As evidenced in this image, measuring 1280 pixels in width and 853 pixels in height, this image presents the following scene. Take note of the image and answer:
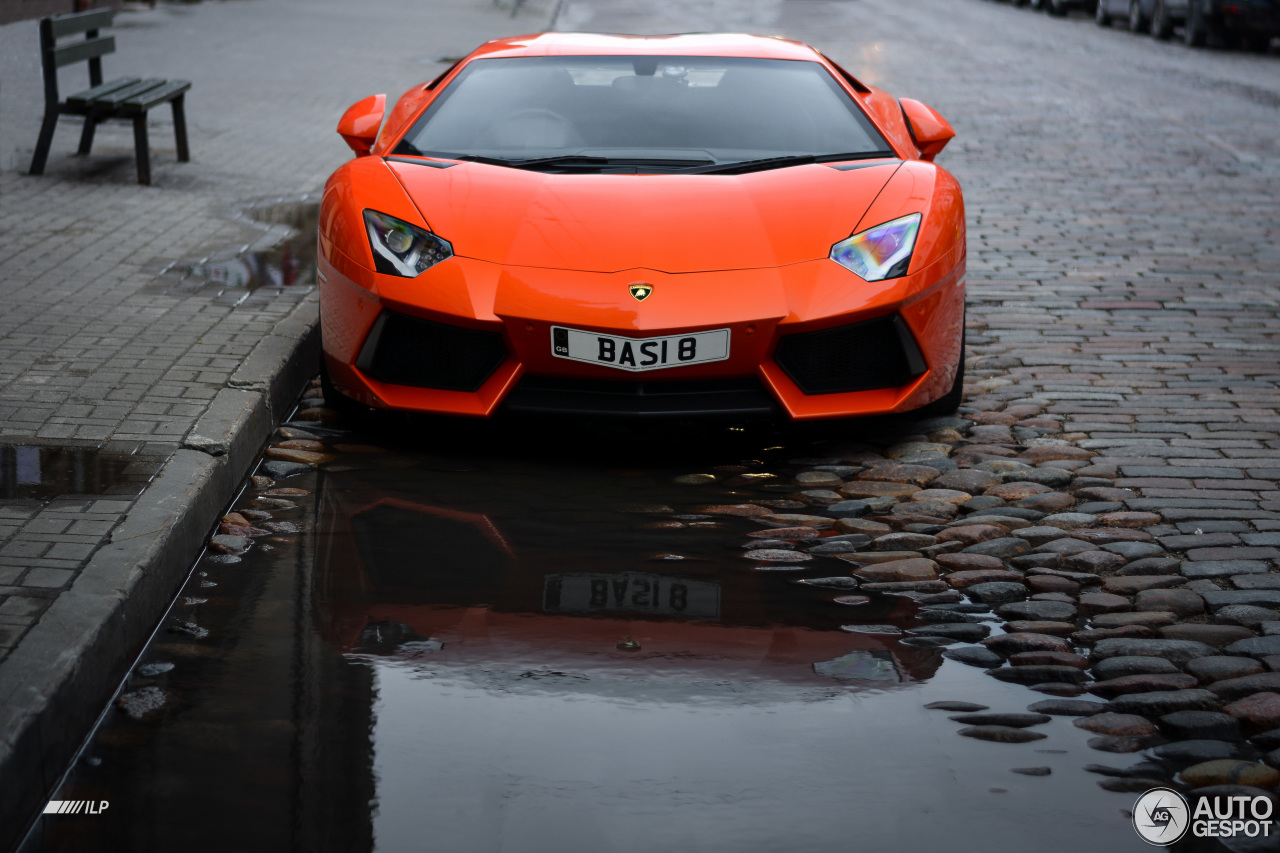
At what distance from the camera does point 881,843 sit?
241cm

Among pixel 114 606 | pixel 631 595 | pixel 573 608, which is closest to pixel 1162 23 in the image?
pixel 631 595

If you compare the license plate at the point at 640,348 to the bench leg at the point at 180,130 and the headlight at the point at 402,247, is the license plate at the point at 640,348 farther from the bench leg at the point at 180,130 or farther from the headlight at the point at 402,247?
the bench leg at the point at 180,130

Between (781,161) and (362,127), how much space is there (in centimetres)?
172

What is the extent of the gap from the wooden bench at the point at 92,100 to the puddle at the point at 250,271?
1.73 meters

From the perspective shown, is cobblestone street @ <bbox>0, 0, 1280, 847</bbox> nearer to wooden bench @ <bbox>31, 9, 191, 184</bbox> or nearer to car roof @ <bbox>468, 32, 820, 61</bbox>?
wooden bench @ <bbox>31, 9, 191, 184</bbox>

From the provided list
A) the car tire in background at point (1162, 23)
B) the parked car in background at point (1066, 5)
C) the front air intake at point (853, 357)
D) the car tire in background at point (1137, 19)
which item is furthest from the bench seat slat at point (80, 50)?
the parked car in background at point (1066, 5)

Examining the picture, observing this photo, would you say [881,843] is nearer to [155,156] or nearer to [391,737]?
[391,737]

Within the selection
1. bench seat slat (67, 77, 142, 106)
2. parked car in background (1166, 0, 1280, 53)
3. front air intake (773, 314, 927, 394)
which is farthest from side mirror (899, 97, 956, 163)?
parked car in background (1166, 0, 1280, 53)

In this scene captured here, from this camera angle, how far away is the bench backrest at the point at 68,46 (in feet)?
30.6

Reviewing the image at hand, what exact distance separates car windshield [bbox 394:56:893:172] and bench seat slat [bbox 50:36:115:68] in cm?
496

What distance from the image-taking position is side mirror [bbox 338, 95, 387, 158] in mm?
5590

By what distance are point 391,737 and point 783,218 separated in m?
2.44

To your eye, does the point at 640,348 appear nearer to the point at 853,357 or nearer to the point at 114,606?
the point at 853,357

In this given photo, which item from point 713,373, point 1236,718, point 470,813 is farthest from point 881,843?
point 713,373
